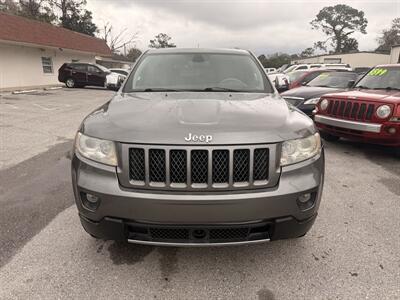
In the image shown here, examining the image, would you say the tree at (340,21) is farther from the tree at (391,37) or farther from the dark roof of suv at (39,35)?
the dark roof of suv at (39,35)

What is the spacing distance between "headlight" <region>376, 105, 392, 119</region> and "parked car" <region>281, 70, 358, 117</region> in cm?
194

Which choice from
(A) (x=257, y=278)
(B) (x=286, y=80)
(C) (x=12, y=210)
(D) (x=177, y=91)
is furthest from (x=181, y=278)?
(B) (x=286, y=80)

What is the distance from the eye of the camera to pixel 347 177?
4582 millimetres

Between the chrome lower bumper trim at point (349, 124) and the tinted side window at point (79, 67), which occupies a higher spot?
the tinted side window at point (79, 67)

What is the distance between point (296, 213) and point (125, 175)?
1172 mm

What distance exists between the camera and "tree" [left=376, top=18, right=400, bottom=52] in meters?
56.5

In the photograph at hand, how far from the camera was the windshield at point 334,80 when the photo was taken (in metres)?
8.45

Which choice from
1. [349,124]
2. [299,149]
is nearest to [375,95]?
[349,124]

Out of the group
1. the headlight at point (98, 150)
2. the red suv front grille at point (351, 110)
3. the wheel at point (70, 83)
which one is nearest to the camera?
the headlight at point (98, 150)

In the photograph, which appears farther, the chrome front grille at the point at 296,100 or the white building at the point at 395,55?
the white building at the point at 395,55

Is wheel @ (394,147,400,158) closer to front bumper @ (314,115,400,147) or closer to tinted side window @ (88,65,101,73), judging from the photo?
front bumper @ (314,115,400,147)

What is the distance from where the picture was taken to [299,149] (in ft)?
7.34

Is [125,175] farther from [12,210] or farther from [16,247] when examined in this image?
[12,210]

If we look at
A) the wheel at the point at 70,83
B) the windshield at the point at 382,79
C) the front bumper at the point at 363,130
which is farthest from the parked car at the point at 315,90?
the wheel at the point at 70,83
